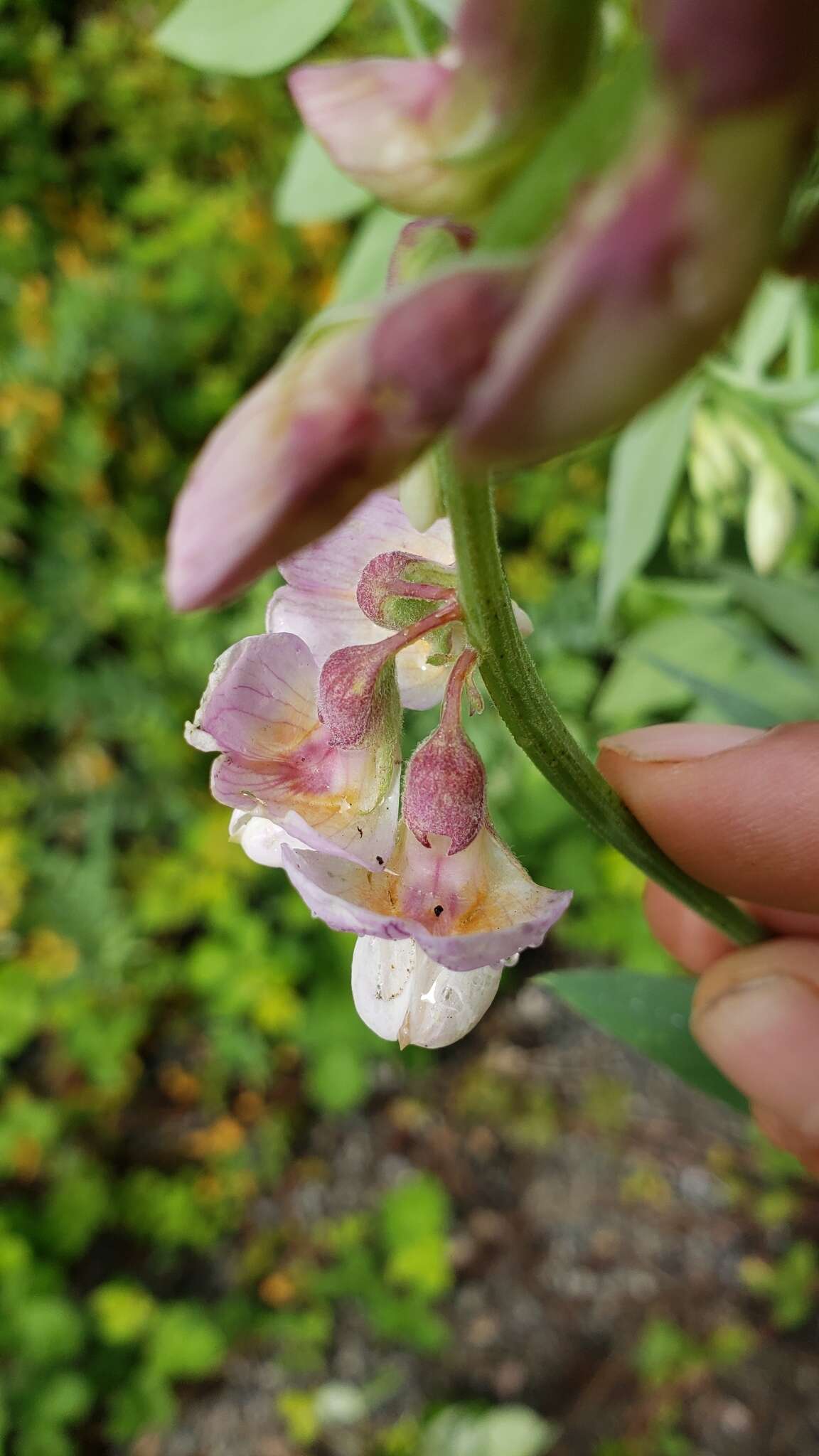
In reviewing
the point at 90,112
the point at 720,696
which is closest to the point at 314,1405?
the point at 720,696

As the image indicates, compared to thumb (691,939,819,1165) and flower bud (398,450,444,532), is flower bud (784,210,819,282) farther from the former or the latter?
thumb (691,939,819,1165)

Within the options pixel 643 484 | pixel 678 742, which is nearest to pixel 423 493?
pixel 678 742

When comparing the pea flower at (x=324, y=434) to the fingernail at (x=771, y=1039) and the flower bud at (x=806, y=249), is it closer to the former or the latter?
the flower bud at (x=806, y=249)

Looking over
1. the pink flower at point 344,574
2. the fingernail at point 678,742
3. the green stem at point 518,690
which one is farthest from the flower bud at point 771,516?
the pink flower at point 344,574

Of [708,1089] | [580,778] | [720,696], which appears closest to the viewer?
[580,778]

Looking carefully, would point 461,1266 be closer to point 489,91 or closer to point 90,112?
point 489,91

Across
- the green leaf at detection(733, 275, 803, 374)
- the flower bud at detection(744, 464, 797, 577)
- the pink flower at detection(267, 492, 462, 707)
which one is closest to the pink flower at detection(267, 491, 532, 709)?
the pink flower at detection(267, 492, 462, 707)

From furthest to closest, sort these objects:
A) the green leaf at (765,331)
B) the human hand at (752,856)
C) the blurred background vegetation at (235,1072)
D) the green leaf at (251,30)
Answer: the blurred background vegetation at (235,1072) < the green leaf at (765,331) < the green leaf at (251,30) < the human hand at (752,856)
